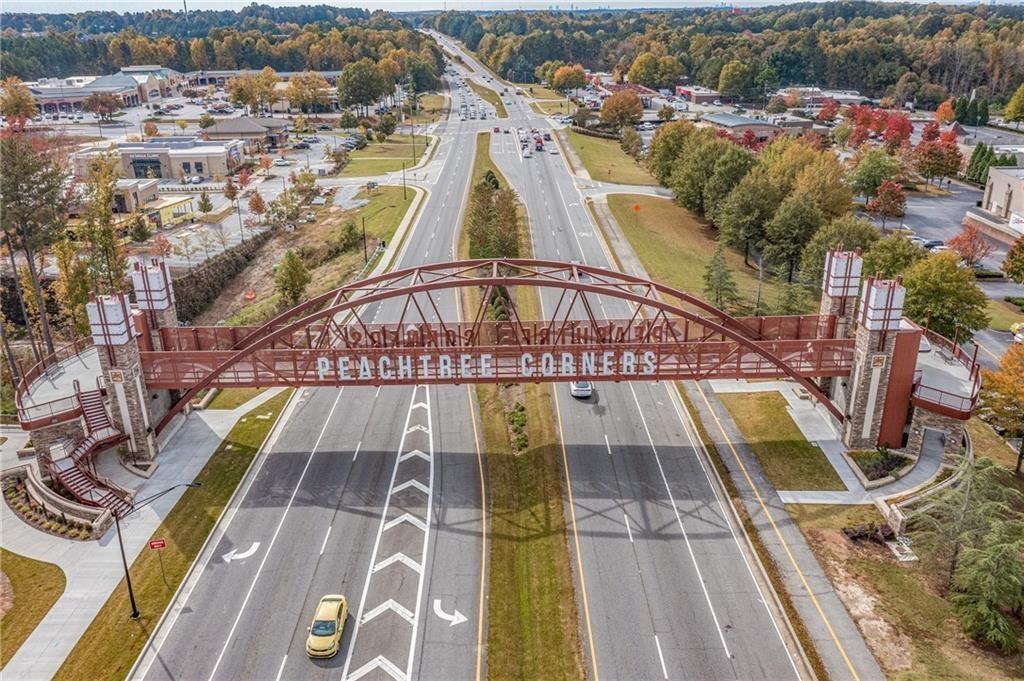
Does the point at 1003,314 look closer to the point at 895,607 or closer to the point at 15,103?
the point at 895,607

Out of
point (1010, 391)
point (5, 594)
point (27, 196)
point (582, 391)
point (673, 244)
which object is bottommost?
point (5, 594)

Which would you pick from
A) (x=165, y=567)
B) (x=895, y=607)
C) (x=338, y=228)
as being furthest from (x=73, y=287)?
(x=895, y=607)

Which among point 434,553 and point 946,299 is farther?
point 946,299

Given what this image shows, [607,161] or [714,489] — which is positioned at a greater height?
[607,161]

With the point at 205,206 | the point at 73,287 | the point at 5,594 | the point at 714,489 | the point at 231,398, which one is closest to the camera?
the point at 5,594

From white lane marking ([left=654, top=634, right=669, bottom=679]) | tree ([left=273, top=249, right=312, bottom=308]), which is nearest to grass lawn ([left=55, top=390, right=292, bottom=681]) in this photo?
white lane marking ([left=654, top=634, right=669, bottom=679])

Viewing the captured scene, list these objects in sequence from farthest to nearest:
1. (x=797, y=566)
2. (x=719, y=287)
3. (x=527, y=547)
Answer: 1. (x=719, y=287)
2. (x=527, y=547)
3. (x=797, y=566)

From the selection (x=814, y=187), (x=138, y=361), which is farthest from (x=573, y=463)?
(x=814, y=187)

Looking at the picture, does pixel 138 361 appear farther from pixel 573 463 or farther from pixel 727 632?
pixel 727 632
